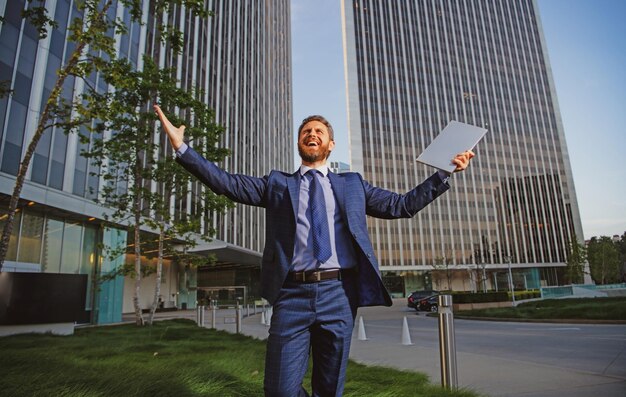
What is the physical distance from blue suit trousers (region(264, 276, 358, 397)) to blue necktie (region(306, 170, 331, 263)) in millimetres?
170

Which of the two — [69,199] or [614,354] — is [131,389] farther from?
[69,199]

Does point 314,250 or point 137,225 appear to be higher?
point 137,225

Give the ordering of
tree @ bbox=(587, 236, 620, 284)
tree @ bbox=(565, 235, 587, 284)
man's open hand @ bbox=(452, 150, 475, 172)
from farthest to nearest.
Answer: tree @ bbox=(565, 235, 587, 284), tree @ bbox=(587, 236, 620, 284), man's open hand @ bbox=(452, 150, 475, 172)

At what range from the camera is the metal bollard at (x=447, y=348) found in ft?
13.5

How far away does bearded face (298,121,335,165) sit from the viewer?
8.46ft

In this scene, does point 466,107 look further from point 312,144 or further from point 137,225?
point 312,144

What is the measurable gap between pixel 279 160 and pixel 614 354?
62108mm

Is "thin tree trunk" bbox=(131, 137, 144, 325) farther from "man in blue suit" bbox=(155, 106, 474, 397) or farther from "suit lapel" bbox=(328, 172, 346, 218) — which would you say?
"suit lapel" bbox=(328, 172, 346, 218)

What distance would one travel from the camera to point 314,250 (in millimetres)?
2232

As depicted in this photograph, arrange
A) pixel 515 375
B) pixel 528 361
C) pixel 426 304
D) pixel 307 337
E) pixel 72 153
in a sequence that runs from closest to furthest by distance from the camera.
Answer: pixel 307 337, pixel 515 375, pixel 528 361, pixel 72 153, pixel 426 304

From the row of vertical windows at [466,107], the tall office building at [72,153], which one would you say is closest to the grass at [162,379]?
the tall office building at [72,153]

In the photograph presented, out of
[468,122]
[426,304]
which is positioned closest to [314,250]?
[426,304]

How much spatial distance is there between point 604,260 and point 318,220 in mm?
75185

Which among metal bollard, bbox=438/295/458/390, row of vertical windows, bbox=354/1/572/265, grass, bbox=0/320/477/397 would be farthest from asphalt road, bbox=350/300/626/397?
row of vertical windows, bbox=354/1/572/265
